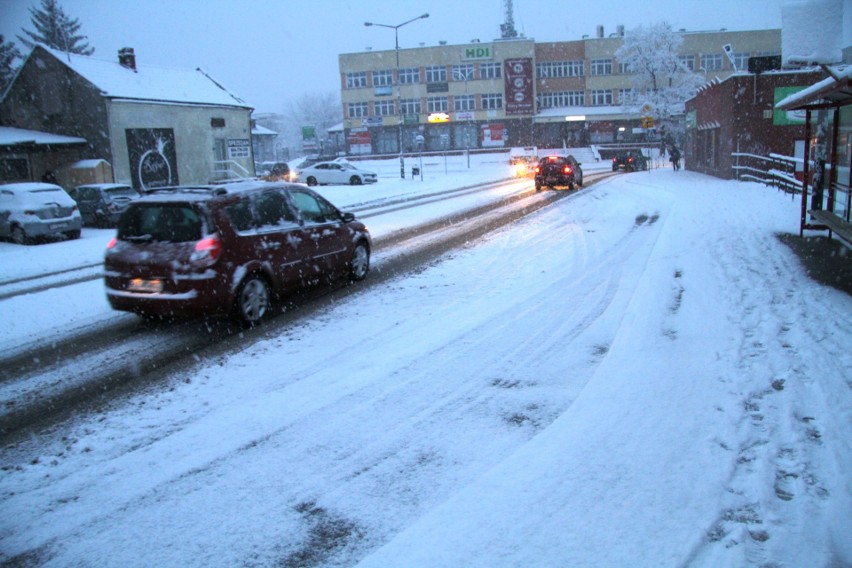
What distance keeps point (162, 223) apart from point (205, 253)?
0.79 metres

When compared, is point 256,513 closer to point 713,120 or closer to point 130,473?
point 130,473

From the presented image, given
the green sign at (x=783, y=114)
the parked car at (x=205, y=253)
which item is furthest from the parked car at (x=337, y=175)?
the parked car at (x=205, y=253)

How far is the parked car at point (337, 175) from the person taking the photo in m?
39.3

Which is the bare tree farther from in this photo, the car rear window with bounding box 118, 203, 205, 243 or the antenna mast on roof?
the car rear window with bounding box 118, 203, 205, 243

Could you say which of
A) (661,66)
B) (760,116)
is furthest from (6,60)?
(661,66)

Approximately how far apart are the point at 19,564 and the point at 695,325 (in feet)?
21.4

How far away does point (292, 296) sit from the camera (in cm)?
980

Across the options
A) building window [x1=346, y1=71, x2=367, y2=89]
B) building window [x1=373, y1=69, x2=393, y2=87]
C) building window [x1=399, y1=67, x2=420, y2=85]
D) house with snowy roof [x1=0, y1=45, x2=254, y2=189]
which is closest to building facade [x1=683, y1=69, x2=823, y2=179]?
house with snowy roof [x1=0, y1=45, x2=254, y2=189]

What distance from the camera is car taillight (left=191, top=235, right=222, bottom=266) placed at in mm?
7387

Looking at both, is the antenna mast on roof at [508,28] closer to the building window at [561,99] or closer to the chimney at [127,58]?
the building window at [561,99]

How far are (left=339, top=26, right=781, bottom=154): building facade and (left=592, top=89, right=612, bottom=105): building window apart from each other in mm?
121

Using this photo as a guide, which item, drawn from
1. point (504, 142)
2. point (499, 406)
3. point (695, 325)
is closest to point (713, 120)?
point (695, 325)

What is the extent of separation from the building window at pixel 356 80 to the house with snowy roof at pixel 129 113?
4352 centimetres

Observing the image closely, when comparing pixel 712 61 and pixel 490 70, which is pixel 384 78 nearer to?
pixel 490 70
